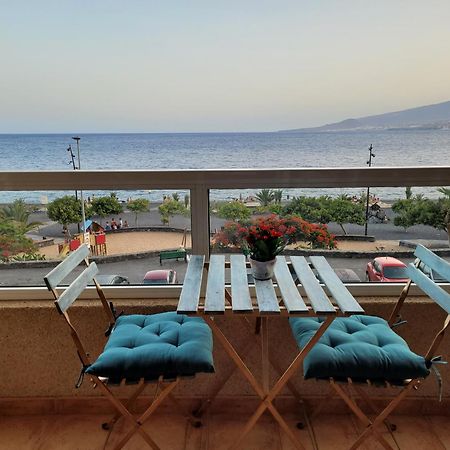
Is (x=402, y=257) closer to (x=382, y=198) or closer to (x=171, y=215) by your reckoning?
(x=382, y=198)

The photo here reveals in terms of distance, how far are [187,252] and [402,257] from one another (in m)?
1.17

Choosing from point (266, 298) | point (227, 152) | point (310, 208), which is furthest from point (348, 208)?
point (227, 152)

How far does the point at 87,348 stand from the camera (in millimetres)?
2078

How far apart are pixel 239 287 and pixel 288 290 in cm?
19

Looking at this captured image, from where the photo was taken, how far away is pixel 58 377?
211cm

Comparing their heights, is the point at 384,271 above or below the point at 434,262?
below

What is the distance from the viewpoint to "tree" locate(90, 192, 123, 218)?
2.08 m

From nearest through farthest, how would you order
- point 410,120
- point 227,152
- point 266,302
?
point 266,302
point 410,120
point 227,152

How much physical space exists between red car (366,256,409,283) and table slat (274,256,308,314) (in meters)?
0.58

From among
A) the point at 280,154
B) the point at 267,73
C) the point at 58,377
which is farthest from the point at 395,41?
the point at 280,154

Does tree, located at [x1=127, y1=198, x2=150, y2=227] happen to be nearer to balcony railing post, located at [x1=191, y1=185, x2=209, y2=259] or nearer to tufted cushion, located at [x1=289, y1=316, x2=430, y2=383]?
balcony railing post, located at [x1=191, y1=185, x2=209, y2=259]

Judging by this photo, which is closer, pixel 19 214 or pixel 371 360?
pixel 371 360

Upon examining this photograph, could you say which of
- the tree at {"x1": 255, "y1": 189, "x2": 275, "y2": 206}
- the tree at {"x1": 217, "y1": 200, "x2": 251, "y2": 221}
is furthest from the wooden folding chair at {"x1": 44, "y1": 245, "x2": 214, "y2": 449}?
the tree at {"x1": 255, "y1": 189, "x2": 275, "y2": 206}

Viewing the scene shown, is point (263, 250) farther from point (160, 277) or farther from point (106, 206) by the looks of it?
point (106, 206)
